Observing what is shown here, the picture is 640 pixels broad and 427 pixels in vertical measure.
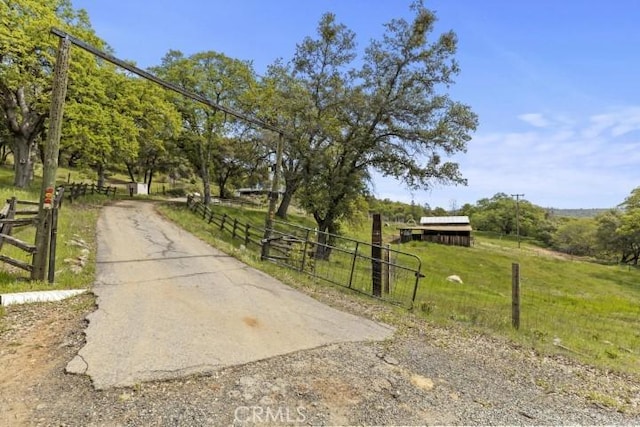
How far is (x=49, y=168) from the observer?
6.86 metres

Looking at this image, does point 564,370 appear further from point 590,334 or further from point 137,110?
point 137,110

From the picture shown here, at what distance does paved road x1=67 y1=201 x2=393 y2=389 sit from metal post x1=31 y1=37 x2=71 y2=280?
113 cm

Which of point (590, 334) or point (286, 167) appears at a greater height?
point (286, 167)

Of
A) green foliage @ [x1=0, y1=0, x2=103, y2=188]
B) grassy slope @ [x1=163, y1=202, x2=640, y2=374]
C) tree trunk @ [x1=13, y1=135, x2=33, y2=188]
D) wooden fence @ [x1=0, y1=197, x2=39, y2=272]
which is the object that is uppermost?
green foliage @ [x1=0, y1=0, x2=103, y2=188]

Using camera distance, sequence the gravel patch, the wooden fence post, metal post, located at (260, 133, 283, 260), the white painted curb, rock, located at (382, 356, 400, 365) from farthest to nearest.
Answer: metal post, located at (260, 133, 283, 260) < the wooden fence post < the white painted curb < rock, located at (382, 356, 400, 365) < the gravel patch

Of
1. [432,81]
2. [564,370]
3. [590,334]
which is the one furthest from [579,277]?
[564,370]

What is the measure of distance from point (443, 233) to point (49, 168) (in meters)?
49.9

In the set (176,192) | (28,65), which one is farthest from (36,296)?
(176,192)

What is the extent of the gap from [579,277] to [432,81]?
27.2 m

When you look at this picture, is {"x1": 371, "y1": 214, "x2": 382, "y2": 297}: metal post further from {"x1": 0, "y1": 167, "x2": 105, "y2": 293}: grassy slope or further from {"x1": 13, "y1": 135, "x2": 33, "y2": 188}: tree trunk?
{"x1": 13, "y1": 135, "x2": 33, "y2": 188}: tree trunk

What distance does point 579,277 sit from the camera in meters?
33.8

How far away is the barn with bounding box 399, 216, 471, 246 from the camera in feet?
162

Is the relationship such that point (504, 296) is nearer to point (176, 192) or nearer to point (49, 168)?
point (49, 168)

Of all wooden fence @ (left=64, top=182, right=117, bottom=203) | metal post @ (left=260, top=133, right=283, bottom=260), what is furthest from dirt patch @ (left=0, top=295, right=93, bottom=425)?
wooden fence @ (left=64, top=182, right=117, bottom=203)
